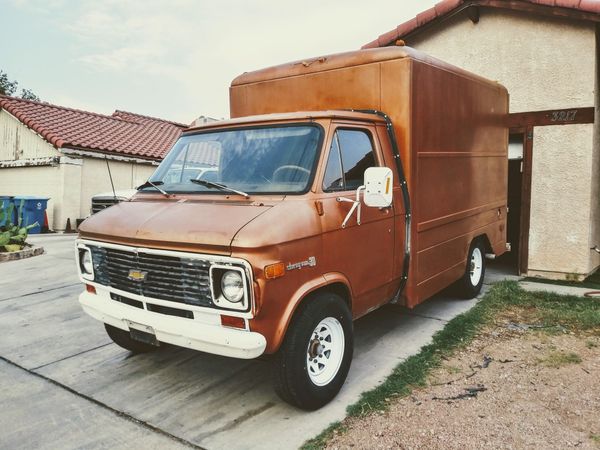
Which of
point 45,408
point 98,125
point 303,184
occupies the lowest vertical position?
point 45,408

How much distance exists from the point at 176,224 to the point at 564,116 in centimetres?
629

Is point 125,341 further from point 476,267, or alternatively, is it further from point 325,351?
point 476,267

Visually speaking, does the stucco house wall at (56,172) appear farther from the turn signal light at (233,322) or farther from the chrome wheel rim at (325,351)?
the turn signal light at (233,322)

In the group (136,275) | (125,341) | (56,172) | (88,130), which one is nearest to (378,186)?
(136,275)

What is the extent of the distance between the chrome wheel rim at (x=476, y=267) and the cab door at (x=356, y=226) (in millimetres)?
2501

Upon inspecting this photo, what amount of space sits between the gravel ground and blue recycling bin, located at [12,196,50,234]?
13261 millimetres

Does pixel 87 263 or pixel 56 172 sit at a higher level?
pixel 56 172

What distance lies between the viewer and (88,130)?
16953mm

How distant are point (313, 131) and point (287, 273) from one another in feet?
3.94

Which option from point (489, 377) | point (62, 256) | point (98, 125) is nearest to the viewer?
point (489, 377)

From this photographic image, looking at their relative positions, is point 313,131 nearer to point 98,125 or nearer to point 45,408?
point 45,408

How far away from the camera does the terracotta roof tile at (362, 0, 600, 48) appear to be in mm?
6527

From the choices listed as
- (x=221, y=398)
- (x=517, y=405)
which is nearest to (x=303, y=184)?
(x=221, y=398)

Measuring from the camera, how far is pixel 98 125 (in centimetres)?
1798
